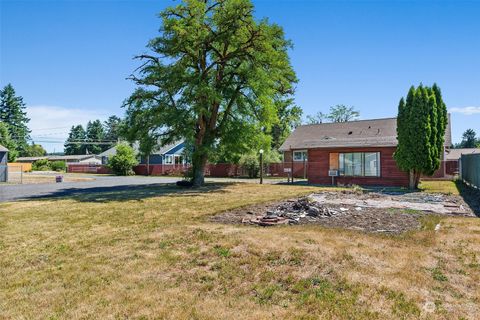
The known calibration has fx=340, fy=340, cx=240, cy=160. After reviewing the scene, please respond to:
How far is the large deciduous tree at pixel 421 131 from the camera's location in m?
16.6

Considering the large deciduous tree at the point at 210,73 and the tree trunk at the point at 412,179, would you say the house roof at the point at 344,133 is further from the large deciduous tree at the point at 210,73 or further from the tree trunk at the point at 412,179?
the large deciduous tree at the point at 210,73

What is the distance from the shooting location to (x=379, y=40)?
45.5ft

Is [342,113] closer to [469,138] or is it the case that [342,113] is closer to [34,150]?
[469,138]

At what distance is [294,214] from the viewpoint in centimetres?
839

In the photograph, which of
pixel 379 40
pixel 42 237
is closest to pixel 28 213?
pixel 42 237

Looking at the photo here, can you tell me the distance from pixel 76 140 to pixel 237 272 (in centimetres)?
9751

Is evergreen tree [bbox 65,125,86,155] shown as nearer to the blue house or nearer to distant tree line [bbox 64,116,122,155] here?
distant tree line [bbox 64,116,122,155]

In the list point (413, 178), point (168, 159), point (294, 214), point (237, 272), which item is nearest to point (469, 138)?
point (168, 159)

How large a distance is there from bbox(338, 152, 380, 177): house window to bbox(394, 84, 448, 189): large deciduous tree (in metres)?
2.35

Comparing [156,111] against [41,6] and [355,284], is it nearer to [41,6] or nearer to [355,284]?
[41,6]

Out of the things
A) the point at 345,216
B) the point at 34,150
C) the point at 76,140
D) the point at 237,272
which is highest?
the point at 76,140

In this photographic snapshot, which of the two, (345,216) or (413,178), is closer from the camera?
(345,216)

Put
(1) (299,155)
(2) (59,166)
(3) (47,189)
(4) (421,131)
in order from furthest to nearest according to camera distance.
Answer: (2) (59,166), (1) (299,155), (3) (47,189), (4) (421,131)

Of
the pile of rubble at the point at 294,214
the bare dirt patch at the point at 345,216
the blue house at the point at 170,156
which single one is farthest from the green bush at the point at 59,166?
the pile of rubble at the point at 294,214
